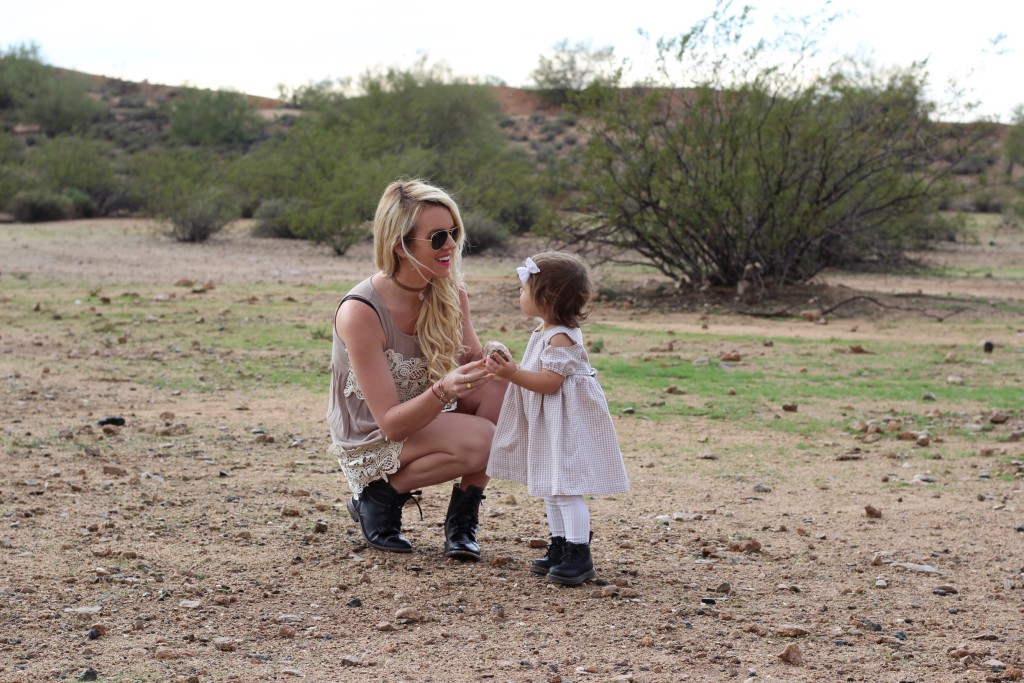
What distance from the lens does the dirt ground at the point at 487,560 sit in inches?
152

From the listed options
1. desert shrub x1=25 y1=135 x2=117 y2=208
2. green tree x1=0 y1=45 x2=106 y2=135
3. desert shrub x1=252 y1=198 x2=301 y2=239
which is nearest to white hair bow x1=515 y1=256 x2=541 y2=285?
desert shrub x1=252 y1=198 x2=301 y2=239

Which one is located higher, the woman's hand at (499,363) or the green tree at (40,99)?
the green tree at (40,99)

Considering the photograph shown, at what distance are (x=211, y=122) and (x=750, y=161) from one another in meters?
36.9

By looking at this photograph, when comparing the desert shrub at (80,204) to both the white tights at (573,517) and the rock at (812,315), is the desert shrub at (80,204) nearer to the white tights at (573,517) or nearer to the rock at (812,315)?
the rock at (812,315)

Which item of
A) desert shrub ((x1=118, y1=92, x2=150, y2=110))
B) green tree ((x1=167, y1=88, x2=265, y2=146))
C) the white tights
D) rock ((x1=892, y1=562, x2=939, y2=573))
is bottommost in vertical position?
rock ((x1=892, y1=562, x2=939, y2=573))

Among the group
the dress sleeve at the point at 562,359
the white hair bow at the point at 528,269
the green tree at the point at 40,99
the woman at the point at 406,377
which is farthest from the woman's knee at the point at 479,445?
the green tree at the point at 40,99

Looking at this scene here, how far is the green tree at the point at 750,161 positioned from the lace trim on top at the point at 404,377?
1122 cm

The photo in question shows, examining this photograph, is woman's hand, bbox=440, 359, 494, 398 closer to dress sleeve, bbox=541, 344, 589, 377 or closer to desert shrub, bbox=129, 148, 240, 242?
dress sleeve, bbox=541, 344, 589, 377

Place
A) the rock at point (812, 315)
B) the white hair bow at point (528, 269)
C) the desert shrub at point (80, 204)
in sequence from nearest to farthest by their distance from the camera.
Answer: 1. the white hair bow at point (528, 269)
2. the rock at point (812, 315)
3. the desert shrub at point (80, 204)

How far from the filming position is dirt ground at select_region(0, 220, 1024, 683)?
3.85 metres

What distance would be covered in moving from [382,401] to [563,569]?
0.93m

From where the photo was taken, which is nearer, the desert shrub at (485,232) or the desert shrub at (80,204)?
→ the desert shrub at (485,232)

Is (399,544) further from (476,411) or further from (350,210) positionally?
(350,210)

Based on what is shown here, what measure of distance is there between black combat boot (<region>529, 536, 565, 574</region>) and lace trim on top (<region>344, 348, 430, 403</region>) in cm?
82
